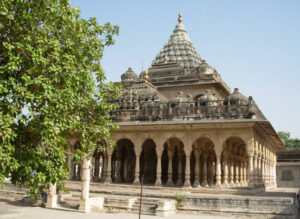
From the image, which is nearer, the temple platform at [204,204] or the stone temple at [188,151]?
the temple platform at [204,204]

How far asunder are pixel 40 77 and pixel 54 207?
422 inches

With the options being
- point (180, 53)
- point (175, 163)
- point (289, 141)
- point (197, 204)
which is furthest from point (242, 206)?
point (289, 141)

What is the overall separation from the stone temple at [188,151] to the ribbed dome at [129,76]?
12.6 feet

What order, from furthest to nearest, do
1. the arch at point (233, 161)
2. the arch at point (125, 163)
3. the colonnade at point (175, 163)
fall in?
1. the arch at point (125, 163)
2. the colonnade at point (175, 163)
3. the arch at point (233, 161)

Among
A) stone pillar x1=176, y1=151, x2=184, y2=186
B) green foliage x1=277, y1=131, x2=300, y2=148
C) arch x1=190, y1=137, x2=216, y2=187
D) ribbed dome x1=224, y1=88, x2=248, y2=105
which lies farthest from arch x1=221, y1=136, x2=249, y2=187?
green foliage x1=277, y1=131, x2=300, y2=148

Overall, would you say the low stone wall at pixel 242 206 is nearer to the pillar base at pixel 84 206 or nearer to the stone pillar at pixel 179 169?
the pillar base at pixel 84 206

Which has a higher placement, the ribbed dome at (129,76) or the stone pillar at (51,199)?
the ribbed dome at (129,76)

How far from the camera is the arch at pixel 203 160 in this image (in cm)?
2161

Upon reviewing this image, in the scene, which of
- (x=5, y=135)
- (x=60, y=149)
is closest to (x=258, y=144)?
(x=60, y=149)

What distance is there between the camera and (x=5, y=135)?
7277mm

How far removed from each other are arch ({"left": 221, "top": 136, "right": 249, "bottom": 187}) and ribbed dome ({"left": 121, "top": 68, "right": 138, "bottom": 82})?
13083mm

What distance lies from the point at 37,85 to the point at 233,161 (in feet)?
66.6

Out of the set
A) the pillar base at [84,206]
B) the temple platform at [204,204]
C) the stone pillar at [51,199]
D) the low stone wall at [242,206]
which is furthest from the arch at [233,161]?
the stone pillar at [51,199]

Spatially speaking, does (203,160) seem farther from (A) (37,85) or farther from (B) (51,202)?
(A) (37,85)
